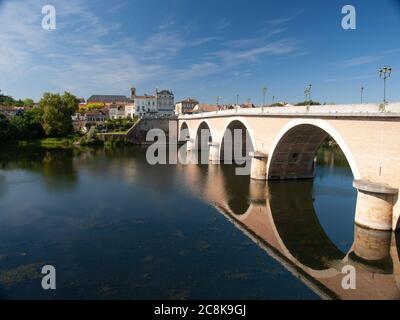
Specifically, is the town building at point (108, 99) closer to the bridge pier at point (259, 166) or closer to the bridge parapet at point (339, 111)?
the bridge pier at point (259, 166)

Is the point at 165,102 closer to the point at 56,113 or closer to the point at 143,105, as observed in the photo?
the point at 143,105

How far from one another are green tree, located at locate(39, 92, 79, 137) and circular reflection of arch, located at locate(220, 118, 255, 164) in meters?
32.5

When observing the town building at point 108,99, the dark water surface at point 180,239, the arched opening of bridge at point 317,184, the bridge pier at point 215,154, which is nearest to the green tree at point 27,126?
the dark water surface at point 180,239

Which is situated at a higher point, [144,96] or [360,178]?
[144,96]

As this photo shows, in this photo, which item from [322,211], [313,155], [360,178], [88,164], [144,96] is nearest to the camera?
[360,178]

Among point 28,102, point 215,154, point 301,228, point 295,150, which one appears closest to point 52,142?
point 215,154

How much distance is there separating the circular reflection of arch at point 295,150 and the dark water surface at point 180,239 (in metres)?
1.48

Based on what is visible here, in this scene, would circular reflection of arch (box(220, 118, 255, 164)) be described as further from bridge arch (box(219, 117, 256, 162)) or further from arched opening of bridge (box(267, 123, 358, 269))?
arched opening of bridge (box(267, 123, 358, 269))

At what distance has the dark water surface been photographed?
10406mm

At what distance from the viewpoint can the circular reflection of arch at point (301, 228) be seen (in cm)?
1280

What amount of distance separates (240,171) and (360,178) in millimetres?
16302
